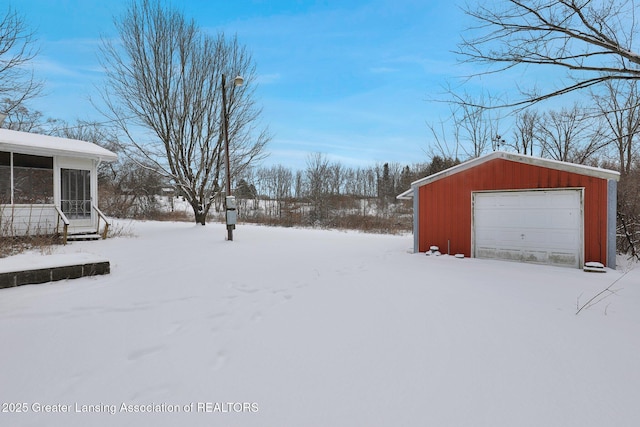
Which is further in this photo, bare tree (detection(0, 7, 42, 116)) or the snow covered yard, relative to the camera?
bare tree (detection(0, 7, 42, 116))

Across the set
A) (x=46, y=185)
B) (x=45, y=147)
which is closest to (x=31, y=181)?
(x=46, y=185)

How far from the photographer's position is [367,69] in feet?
40.9

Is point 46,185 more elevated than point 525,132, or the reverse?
point 525,132

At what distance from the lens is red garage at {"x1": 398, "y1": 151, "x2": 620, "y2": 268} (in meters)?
6.10

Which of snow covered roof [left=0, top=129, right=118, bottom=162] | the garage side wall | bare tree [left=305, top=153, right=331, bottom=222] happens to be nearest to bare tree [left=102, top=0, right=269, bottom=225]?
snow covered roof [left=0, top=129, right=118, bottom=162]

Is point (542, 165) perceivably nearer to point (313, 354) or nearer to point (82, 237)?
point (313, 354)

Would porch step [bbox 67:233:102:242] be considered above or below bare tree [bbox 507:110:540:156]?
below

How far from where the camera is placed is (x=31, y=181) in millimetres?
10156

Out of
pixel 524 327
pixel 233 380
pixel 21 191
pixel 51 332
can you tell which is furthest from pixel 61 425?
pixel 21 191

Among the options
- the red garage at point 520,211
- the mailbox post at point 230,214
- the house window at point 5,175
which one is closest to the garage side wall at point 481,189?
the red garage at point 520,211

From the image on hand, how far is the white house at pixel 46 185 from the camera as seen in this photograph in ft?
27.6

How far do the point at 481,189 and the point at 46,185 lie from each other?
13.6 m

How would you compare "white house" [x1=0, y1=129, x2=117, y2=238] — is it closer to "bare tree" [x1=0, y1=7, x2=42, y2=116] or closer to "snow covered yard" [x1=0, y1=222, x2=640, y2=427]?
"bare tree" [x1=0, y1=7, x2=42, y2=116]

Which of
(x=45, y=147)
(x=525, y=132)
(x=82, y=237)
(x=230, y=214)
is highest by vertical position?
(x=525, y=132)
